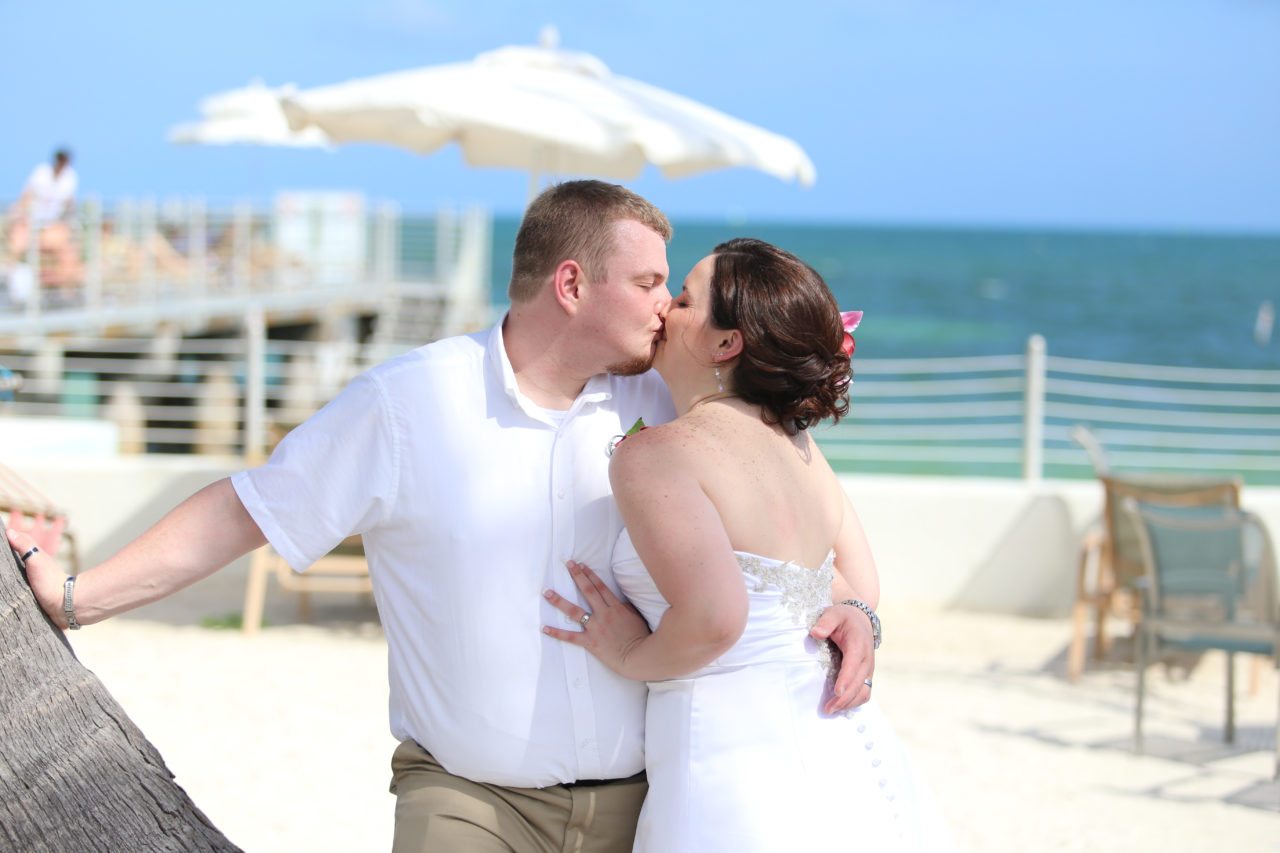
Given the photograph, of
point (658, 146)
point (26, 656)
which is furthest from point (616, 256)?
point (658, 146)

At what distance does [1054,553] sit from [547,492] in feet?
19.2

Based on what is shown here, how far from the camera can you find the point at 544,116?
21.5ft

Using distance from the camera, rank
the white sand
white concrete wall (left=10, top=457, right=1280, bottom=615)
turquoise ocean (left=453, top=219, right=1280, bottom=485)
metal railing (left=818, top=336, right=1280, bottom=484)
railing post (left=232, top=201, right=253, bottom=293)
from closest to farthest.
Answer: the white sand, white concrete wall (left=10, top=457, right=1280, bottom=615), metal railing (left=818, top=336, right=1280, bottom=484), railing post (left=232, top=201, right=253, bottom=293), turquoise ocean (left=453, top=219, right=1280, bottom=485)

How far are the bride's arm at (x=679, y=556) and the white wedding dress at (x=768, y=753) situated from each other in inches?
2.9

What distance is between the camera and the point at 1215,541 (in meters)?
5.23

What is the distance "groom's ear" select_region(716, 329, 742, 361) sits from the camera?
6.54ft

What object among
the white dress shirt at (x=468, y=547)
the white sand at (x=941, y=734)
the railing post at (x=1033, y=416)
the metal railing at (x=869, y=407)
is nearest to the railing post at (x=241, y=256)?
the metal railing at (x=869, y=407)

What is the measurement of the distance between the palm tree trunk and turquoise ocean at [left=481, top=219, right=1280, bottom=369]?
17.1 m

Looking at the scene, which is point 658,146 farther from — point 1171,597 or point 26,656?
point 26,656

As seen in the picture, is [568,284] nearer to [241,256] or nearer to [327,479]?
[327,479]

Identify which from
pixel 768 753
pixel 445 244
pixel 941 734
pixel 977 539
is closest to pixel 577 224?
pixel 768 753

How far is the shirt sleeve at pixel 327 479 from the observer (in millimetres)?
2033

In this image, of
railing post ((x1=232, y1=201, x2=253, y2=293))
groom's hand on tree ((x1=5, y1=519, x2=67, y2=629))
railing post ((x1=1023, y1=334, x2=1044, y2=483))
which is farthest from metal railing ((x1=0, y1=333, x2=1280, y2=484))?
groom's hand on tree ((x1=5, y1=519, x2=67, y2=629))

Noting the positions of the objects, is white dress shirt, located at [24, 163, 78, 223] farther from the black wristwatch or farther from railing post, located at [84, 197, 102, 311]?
the black wristwatch
